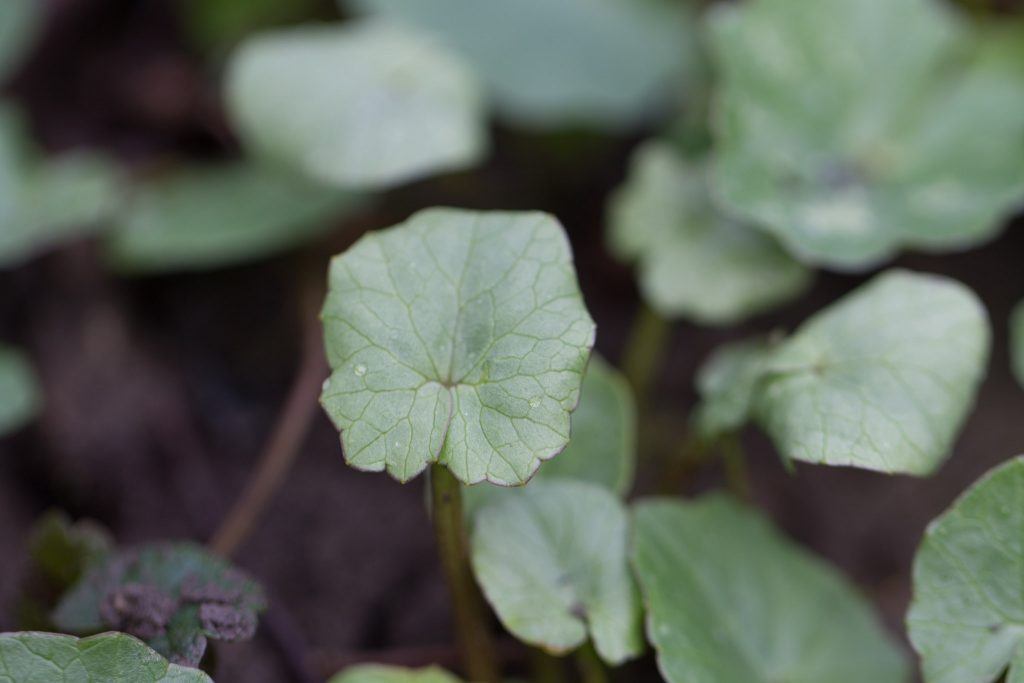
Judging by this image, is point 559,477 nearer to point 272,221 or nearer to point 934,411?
point 934,411

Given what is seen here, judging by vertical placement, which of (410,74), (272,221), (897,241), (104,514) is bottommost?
(104,514)

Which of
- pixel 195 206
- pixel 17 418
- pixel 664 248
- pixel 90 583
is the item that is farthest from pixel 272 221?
pixel 90 583

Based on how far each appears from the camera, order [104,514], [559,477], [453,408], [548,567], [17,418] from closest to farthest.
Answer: [453,408] → [548,567] → [559,477] → [17,418] → [104,514]

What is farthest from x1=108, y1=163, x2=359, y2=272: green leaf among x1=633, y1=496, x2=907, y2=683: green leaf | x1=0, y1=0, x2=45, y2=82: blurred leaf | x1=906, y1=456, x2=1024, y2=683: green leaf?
x1=906, y1=456, x2=1024, y2=683: green leaf

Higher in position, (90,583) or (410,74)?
(410,74)

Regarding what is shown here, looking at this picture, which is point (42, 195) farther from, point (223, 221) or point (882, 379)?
point (882, 379)

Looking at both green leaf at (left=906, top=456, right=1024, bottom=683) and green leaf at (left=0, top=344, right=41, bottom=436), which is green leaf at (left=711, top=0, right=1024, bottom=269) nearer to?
green leaf at (left=906, top=456, right=1024, bottom=683)
